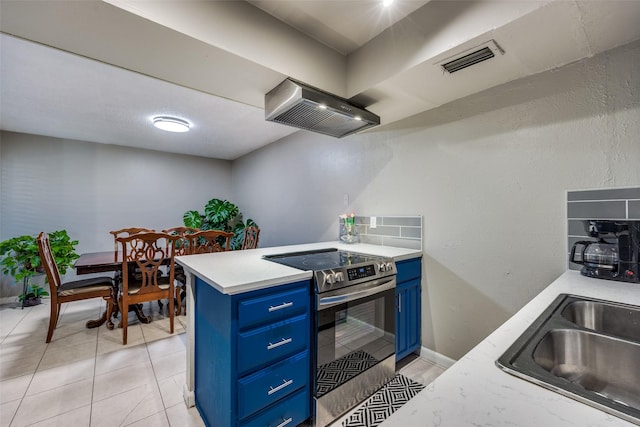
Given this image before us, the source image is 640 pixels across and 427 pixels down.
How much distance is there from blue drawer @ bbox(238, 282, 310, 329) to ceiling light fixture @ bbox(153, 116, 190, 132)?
2.83m

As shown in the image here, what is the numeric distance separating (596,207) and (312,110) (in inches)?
67.1

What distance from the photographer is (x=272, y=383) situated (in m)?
1.25

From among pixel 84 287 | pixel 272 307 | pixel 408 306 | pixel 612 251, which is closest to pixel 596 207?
pixel 612 251

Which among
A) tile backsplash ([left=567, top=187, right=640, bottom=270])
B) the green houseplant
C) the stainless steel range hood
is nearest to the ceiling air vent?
the stainless steel range hood

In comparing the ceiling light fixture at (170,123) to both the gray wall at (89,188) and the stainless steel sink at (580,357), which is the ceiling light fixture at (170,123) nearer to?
the gray wall at (89,188)

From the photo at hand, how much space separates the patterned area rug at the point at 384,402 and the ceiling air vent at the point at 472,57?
1968 mm

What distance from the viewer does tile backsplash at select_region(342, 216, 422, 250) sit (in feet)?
7.16

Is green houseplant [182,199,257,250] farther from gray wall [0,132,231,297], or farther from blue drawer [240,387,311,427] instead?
blue drawer [240,387,311,427]

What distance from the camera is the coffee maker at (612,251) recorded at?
3.91 ft

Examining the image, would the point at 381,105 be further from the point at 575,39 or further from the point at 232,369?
the point at 232,369

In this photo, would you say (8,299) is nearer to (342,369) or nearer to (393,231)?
(342,369)

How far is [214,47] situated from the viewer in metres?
1.38

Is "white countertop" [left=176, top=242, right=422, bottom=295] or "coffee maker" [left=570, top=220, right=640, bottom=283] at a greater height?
"coffee maker" [left=570, top=220, right=640, bottom=283]

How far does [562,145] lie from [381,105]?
3.78 feet
